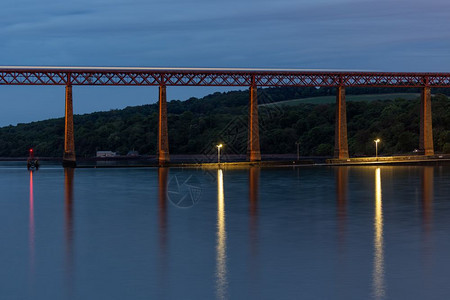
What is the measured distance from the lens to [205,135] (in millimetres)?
193250

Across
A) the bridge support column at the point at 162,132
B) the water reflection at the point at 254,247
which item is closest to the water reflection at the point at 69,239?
the water reflection at the point at 254,247

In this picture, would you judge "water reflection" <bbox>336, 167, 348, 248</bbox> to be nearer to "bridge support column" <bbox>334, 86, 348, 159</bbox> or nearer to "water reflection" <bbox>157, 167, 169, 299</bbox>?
"water reflection" <bbox>157, 167, 169, 299</bbox>

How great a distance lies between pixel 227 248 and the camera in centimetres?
2503

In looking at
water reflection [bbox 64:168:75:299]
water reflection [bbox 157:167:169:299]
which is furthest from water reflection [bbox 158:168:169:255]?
water reflection [bbox 64:168:75:299]

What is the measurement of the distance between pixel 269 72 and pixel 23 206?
64.7 meters

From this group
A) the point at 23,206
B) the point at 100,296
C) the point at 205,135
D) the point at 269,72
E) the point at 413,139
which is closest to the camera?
the point at 100,296

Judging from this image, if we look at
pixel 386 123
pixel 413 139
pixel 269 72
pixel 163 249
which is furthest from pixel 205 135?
pixel 163 249

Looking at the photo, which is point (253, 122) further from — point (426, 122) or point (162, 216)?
point (162, 216)

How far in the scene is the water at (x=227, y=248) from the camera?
739 inches

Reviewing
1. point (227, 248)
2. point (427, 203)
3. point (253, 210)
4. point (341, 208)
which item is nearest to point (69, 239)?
point (227, 248)

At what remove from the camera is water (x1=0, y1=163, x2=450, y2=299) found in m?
18.8

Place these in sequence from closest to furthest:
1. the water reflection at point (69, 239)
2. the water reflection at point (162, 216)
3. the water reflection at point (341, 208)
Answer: the water reflection at point (69, 239) → the water reflection at point (162, 216) → the water reflection at point (341, 208)

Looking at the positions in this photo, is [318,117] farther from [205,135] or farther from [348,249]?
[348,249]

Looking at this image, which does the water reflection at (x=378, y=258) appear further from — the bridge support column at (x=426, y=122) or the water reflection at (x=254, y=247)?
the bridge support column at (x=426, y=122)
